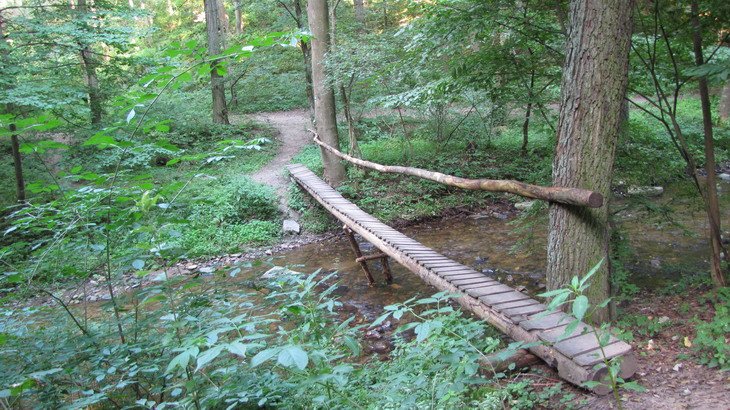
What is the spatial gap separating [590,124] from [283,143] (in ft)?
40.0

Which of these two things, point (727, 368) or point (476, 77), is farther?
A: point (476, 77)

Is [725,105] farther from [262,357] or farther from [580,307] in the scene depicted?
[262,357]

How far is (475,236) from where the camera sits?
8539mm

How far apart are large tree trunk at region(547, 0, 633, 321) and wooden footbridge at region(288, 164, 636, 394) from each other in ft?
1.31

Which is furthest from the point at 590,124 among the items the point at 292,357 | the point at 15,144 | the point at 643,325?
the point at 15,144

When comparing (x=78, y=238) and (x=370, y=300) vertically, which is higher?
(x=78, y=238)

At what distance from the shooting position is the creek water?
216 inches

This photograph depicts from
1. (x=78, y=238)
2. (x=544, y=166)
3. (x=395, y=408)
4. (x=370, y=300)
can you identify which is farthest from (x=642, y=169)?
(x=78, y=238)

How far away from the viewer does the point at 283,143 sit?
1473cm

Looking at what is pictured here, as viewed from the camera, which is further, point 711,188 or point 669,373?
point 711,188

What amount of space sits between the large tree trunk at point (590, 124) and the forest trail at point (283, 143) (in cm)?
780

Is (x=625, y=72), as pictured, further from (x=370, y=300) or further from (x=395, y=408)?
(x=370, y=300)

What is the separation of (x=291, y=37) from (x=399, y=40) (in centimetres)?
763

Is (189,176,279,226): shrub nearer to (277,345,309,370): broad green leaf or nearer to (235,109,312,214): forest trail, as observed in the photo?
(235,109,312,214): forest trail
